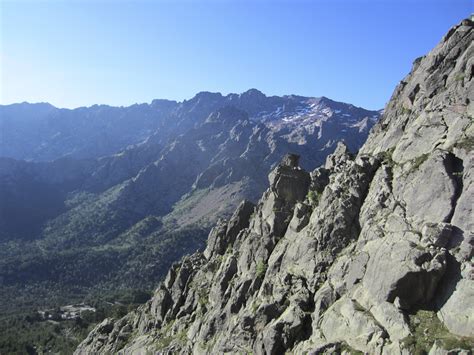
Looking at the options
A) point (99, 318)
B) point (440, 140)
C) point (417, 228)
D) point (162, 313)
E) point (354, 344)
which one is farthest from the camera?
point (99, 318)

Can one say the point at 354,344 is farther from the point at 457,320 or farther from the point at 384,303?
the point at 457,320

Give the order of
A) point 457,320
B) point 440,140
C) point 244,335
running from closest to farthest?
point 457,320 → point 440,140 → point 244,335

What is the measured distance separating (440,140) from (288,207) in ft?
72.7

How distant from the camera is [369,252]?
128 ft

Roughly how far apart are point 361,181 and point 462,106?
38.6 feet

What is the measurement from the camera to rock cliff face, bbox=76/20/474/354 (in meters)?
32.8

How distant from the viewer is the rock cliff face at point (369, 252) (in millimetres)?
32781

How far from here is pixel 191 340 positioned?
59.1 m

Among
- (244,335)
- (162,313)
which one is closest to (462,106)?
(244,335)

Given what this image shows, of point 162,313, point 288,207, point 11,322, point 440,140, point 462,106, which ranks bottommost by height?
point 11,322

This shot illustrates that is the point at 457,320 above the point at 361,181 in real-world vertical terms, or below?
below

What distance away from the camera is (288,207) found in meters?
59.2

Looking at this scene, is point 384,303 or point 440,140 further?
point 440,140

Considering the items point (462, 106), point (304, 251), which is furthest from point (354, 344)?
point (462, 106)
